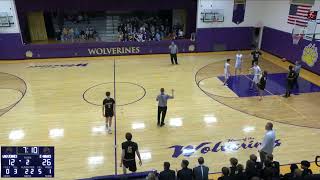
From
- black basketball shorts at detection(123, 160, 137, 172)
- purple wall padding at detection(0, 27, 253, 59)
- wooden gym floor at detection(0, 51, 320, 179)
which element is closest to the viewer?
black basketball shorts at detection(123, 160, 137, 172)

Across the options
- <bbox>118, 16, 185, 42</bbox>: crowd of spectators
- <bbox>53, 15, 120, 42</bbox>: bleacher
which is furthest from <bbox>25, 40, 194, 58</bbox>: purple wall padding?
<bbox>53, 15, 120, 42</bbox>: bleacher

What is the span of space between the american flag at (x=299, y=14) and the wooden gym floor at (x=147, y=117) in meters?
2.92

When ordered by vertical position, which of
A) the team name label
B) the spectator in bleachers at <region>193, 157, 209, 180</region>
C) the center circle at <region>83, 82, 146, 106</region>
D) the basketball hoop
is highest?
the basketball hoop

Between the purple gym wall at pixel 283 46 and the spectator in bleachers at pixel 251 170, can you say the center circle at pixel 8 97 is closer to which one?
the spectator in bleachers at pixel 251 170

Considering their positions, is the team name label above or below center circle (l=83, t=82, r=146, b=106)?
above

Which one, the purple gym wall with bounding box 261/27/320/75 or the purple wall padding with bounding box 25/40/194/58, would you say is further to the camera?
the purple wall padding with bounding box 25/40/194/58

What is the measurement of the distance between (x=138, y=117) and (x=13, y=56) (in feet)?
43.2

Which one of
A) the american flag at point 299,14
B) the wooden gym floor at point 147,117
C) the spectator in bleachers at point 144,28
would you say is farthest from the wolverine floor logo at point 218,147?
the spectator in bleachers at point 144,28

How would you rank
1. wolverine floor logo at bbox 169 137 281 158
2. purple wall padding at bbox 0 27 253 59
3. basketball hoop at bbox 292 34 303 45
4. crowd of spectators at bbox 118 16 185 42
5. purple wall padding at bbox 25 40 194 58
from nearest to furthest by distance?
wolverine floor logo at bbox 169 137 281 158, basketball hoop at bbox 292 34 303 45, purple wall padding at bbox 0 27 253 59, purple wall padding at bbox 25 40 194 58, crowd of spectators at bbox 118 16 185 42

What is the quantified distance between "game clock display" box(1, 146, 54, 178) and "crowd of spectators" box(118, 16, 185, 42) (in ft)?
55.3

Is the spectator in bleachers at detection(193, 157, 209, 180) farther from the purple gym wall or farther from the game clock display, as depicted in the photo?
the purple gym wall

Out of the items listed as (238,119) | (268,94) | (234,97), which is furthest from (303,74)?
(238,119)

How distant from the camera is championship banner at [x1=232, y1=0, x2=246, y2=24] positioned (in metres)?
22.1

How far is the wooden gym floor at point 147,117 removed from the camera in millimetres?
9742
